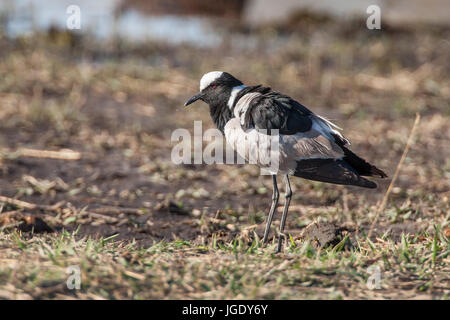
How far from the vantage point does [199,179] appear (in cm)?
634

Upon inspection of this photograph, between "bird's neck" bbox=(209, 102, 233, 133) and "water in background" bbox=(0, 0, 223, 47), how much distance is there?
754 centimetres

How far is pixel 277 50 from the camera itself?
11.6 metres

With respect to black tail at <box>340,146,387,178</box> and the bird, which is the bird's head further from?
black tail at <box>340,146,387,178</box>

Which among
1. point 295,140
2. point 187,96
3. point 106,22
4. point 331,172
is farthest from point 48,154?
point 106,22

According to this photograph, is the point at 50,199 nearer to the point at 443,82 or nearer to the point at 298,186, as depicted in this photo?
the point at 298,186

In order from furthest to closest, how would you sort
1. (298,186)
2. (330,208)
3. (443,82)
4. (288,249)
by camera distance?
(443,82)
(298,186)
(330,208)
(288,249)

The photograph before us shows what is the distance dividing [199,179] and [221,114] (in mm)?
2081

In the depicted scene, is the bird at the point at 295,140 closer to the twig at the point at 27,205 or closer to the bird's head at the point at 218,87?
the bird's head at the point at 218,87

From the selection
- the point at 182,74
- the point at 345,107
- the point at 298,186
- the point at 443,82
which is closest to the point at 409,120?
the point at 345,107

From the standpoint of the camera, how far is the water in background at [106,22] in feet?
38.6

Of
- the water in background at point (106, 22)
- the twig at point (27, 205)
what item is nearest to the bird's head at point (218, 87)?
the twig at point (27, 205)

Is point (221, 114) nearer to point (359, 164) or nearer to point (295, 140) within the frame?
point (295, 140)

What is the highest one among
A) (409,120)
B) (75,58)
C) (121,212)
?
(75,58)

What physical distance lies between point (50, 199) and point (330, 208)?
2363mm
